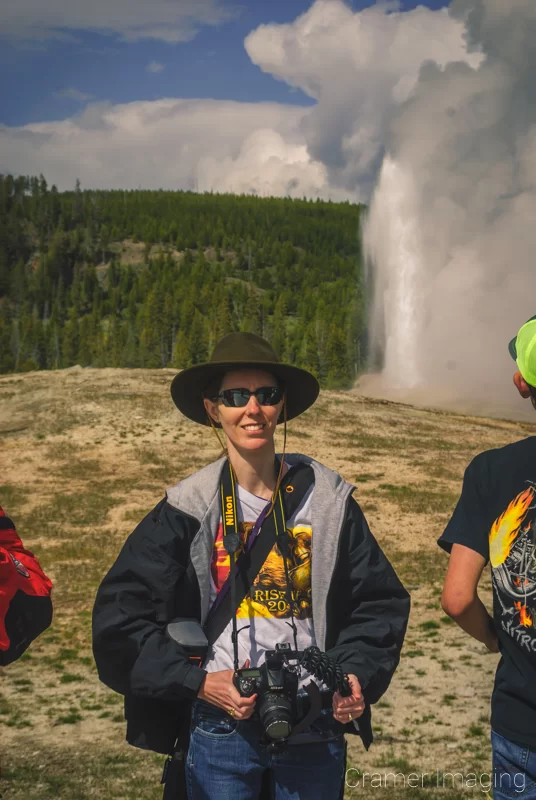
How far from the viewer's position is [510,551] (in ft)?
9.51

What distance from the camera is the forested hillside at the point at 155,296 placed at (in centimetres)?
11938

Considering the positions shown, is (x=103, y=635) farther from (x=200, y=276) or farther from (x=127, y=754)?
(x=200, y=276)

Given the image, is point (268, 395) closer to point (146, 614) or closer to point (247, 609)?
point (247, 609)

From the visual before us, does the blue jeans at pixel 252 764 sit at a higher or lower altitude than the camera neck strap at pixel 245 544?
lower

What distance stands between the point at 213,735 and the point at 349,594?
2.66ft

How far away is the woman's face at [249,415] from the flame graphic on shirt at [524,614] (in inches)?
49.1

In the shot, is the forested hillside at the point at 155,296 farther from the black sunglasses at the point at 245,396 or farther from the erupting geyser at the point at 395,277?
the black sunglasses at the point at 245,396

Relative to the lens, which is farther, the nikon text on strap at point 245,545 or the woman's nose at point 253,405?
the woman's nose at point 253,405

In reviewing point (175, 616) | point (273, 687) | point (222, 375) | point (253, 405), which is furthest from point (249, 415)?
point (273, 687)

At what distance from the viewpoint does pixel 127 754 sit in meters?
7.80

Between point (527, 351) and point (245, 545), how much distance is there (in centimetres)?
141

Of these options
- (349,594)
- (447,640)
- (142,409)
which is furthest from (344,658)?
(142,409)

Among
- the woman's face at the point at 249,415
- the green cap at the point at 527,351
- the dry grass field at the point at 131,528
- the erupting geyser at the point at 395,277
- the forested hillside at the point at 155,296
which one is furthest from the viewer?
the forested hillside at the point at 155,296

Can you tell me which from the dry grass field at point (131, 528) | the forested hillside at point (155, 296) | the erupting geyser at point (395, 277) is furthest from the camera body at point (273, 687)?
the forested hillside at point (155, 296)
